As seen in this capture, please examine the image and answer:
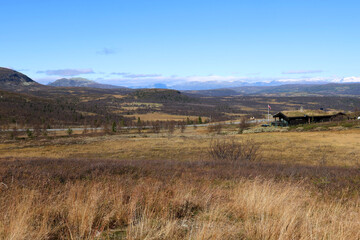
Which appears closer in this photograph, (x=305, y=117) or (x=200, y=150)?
(x=200, y=150)

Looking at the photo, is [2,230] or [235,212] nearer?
[2,230]

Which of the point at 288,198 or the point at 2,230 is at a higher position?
the point at 2,230

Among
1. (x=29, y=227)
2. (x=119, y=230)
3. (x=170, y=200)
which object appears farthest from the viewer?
(x=170, y=200)

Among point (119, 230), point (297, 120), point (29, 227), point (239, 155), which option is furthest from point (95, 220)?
point (297, 120)

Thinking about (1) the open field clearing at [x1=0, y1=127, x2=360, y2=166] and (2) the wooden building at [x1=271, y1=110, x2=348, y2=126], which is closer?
(1) the open field clearing at [x1=0, y1=127, x2=360, y2=166]

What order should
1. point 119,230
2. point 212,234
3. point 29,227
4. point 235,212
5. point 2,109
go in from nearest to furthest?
point 212,234
point 29,227
point 119,230
point 235,212
point 2,109

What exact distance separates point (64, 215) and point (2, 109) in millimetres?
132589

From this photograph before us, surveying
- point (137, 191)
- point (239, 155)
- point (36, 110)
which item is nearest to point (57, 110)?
point (36, 110)

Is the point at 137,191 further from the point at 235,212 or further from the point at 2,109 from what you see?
the point at 2,109

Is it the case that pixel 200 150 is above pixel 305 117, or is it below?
above

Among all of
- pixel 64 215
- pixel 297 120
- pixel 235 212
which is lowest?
pixel 297 120

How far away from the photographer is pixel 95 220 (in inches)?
165

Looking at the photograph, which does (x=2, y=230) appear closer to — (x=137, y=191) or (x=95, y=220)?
(x=95, y=220)

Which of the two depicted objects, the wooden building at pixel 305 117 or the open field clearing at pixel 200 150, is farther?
the wooden building at pixel 305 117
